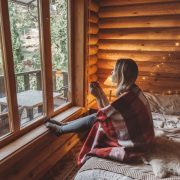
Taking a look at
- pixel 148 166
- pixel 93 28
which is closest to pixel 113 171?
pixel 148 166

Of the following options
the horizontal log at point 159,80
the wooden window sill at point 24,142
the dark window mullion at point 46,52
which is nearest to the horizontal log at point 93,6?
the dark window mullion at point 46,52

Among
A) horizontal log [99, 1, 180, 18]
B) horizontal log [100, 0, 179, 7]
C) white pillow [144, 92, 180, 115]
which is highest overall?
horizontal log [100, 0, 179, 7]

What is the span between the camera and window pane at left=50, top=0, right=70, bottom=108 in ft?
8.24

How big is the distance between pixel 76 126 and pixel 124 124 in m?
0.73

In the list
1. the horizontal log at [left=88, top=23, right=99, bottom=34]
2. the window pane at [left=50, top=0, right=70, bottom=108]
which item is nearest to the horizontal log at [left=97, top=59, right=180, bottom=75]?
the horizontal log at [left=88, top=23, right=99, bottom=34]

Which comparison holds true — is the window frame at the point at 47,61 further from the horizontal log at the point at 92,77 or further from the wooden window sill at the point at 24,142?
the horizontal log at the point at 92,77

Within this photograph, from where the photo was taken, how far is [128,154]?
1643mm

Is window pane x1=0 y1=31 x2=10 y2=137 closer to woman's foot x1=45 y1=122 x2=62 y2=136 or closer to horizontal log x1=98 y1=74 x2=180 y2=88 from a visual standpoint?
woman's foot x1=45 y1=122 x2=62 y2=136

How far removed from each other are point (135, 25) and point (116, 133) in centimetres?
204

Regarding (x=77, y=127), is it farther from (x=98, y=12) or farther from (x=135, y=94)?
(x=98, y=12)

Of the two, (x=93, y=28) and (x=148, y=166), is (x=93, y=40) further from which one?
(x=148, y=166)

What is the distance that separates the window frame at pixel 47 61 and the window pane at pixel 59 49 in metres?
0.07

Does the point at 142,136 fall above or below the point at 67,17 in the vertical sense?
below

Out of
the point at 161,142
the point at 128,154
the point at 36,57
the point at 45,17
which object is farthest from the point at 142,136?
the point at 45,17
